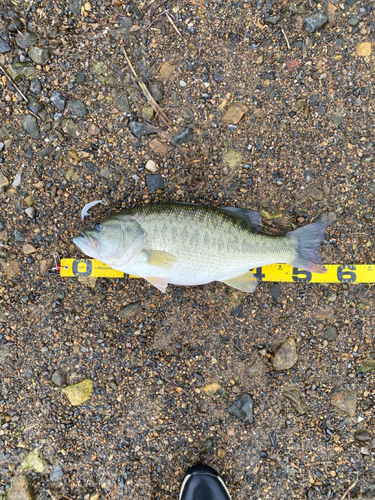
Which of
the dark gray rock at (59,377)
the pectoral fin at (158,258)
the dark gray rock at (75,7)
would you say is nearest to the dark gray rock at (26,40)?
the dark gray rock at (75,7)

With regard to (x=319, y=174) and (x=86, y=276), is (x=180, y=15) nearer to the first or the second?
(x=319, y=174)

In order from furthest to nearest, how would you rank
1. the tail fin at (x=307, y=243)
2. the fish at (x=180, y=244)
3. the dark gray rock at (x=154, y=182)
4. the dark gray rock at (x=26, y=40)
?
the dark gray rock at (x=154, y=182), the dark gray rock at (x=26, y=40), the tail fin at (x=307, y=243), the fish at (x=180, y=244)

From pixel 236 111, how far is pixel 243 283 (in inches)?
73.4

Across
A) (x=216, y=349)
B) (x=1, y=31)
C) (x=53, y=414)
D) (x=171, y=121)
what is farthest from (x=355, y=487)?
(x=1, y=31)

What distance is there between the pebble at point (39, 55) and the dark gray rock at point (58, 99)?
33cm

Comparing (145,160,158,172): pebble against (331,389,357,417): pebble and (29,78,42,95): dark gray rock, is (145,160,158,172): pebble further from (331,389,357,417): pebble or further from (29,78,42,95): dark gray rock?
A: (331,389,357,417): pebble

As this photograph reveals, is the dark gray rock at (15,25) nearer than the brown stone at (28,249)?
Yes

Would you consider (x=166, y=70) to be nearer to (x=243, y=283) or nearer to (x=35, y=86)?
(x=35, y=86)

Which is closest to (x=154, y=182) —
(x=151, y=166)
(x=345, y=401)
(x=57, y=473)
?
(x=151, y=166)

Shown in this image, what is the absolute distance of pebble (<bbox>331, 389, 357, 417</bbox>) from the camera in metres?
3.04

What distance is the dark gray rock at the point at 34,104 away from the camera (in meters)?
3.01

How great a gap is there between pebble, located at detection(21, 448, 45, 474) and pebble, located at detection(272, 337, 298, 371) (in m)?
2.83

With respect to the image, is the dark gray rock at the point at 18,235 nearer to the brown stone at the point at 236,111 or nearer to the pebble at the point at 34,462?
the pebble at the point at 34,462

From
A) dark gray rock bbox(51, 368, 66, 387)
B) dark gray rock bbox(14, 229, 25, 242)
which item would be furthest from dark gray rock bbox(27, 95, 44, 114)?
dark gray rock bbox(51, 368, 66, 387)
